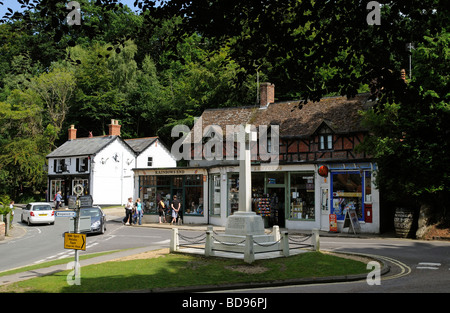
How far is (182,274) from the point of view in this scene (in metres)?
13.2

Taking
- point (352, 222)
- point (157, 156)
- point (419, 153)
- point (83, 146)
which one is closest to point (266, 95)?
point (352, 222)

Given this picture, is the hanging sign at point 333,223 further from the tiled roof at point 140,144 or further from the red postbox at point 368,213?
the tiled roof at point 140,144

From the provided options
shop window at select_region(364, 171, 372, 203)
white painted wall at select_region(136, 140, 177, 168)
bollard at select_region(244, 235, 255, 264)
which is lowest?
bollard at select_region(244, 235, 255, 264)

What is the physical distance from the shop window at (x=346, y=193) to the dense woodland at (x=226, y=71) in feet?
7.10

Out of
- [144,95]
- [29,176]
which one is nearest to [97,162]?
[29,176]

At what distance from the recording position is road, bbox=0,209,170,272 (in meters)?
18.2

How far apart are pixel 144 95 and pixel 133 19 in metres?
12.2

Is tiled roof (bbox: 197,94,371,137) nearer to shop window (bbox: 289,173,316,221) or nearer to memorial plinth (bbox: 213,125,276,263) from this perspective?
shop window (bbox: 289,173,316,221)

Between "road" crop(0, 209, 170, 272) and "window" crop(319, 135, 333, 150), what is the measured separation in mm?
12815

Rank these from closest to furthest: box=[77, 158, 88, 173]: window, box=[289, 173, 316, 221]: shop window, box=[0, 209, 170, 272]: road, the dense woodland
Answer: the dense woodland, box=[0, 209, 170, 272]: road, box=[289, 173, 316, 221]: shop window, box=[77, 158, 88, 173]: window

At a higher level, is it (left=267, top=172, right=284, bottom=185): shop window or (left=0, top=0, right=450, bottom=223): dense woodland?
(left=0, top=0, right=450, bottom=223): dense woodland

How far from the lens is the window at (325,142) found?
31.8 metres

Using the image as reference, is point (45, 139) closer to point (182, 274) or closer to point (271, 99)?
point (271, 99)

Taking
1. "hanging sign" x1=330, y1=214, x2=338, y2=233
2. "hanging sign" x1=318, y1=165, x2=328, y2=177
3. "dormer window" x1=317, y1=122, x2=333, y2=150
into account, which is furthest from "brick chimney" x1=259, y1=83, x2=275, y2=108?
"hanging sign" x1=330, y1=214, x2=338, y2=233
